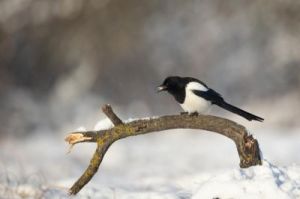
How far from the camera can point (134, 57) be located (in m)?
13.0

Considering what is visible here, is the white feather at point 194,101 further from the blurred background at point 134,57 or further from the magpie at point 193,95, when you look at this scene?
the blurred background at point 134,57

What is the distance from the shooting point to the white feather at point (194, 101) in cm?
608

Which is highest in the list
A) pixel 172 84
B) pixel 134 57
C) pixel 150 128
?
pixel 134 57

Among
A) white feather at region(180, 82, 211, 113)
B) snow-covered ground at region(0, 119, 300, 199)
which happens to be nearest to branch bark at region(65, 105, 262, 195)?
white feather at region(180, 82, 211, 113)

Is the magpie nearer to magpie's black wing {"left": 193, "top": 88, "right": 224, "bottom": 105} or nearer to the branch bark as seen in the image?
magpie's black wing {"left": 193, "top": 88, "right": 224, "bottom": 105}

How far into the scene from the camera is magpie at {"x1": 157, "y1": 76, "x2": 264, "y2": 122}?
6086mm

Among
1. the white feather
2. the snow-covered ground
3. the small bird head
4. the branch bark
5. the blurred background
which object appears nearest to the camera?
the branch bark

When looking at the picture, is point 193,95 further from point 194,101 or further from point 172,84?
point 172,84

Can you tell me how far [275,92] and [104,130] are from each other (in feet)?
23.0

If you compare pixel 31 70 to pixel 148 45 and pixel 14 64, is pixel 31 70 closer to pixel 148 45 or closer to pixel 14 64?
pixel 14 64

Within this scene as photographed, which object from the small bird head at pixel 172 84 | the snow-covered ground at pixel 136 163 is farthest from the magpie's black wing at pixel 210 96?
the snow-covered ground at pixel 136 163

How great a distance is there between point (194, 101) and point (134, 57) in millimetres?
7002

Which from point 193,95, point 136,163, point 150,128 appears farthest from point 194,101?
point 136,163

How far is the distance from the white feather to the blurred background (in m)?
5.52
